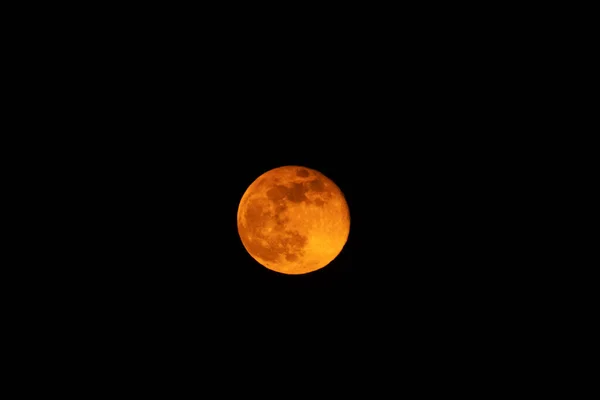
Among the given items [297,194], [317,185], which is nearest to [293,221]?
[297,194]

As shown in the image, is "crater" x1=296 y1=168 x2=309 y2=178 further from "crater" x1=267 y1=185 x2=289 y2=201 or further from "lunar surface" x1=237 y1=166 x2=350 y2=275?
"crater" x1=267 y1=185 x2=289 y2=201

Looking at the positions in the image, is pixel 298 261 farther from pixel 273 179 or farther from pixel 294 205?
pixel 273 179

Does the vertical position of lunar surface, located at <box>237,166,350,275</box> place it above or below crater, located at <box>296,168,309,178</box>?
below

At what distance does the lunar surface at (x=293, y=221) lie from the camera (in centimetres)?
302

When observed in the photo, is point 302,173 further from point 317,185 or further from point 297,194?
point 297,194

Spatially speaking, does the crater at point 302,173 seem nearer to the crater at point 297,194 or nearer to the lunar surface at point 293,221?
the lunar surface at point 293,221

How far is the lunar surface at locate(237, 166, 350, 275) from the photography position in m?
3.02

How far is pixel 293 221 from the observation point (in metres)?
3.00

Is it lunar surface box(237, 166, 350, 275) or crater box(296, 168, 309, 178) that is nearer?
lunar surface box(237, 166, 350, 275)

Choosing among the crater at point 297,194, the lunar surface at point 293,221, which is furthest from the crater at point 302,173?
the crater at point 297,194

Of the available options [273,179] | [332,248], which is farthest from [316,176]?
[332,248]

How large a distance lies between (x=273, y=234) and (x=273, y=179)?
500 millimetres

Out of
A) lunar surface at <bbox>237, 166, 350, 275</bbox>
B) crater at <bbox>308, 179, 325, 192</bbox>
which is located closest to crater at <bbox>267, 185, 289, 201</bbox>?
lunar surface at <bbox>237, 166, 350, 275</bbox>

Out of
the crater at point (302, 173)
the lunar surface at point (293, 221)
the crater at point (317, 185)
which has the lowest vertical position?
the lunar surface at point (293, 221)
